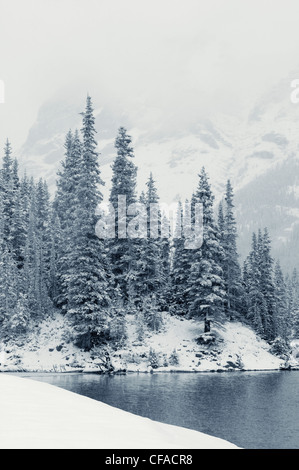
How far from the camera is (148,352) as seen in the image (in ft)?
128

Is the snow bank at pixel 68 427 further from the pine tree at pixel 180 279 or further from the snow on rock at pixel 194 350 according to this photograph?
the pine tree at pixel 180 279

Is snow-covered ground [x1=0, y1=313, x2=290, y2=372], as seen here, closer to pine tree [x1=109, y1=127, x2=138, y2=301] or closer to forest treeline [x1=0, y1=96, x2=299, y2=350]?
forest treeline [x1=0, y1=96, x2=299, y2=350]

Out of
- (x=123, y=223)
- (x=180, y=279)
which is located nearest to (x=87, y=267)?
(x=123, y=223)

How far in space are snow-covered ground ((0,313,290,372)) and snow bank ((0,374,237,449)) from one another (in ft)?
82.7

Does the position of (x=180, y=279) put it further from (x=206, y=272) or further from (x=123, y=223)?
(x=123, y=223)

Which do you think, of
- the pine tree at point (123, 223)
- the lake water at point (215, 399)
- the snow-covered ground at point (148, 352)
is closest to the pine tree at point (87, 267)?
the snow-covered ground at point (148, 352)

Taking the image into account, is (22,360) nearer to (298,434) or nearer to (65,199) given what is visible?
(65,199)

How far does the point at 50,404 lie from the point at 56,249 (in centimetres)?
4043

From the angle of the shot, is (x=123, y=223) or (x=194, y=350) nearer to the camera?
(x=194, y=350)

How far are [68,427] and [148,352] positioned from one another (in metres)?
30.9

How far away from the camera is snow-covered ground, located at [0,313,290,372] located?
36781 millimetres

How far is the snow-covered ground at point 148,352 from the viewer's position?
121 ft

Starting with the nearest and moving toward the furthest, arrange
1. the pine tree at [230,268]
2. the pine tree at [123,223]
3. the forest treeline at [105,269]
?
the forest treeline at [105,269], the pine tree at [123,223], the pine tree at [230,268]

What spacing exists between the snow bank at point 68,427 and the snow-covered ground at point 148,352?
25192 mm
